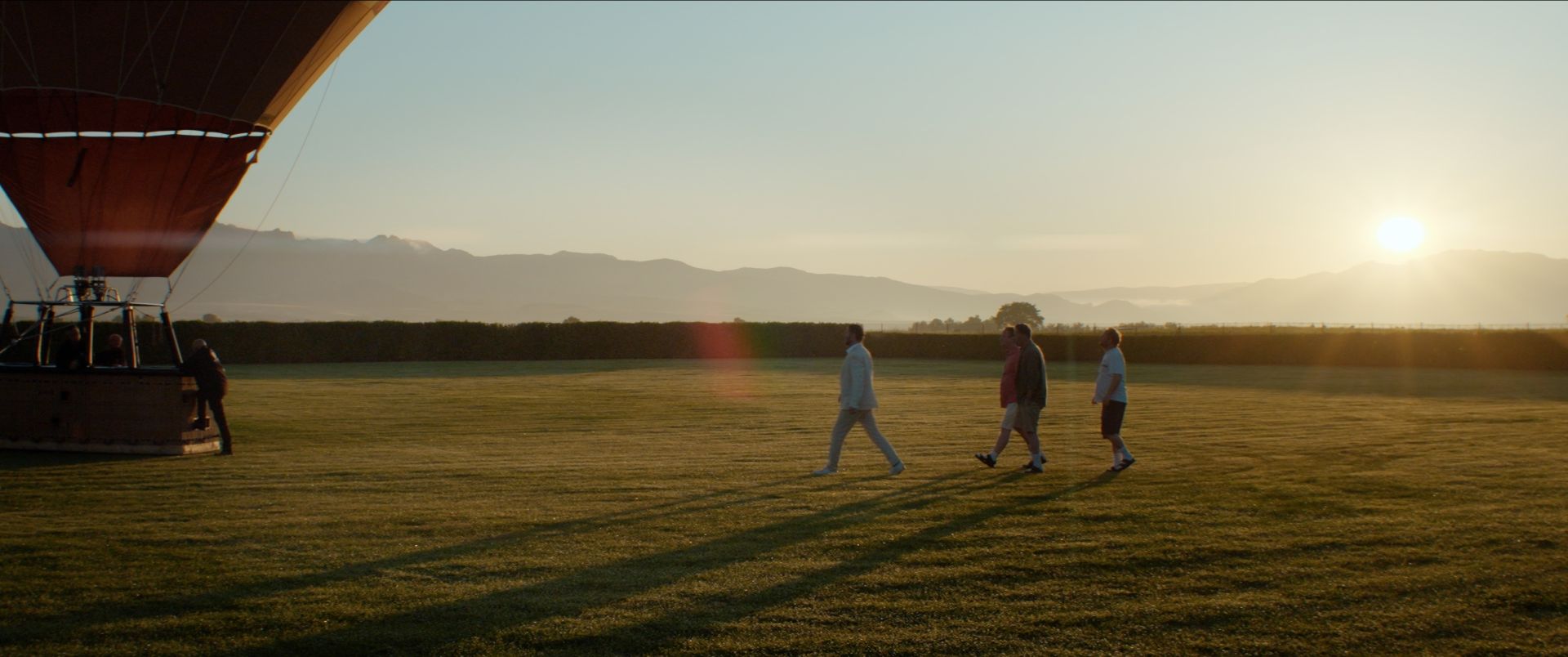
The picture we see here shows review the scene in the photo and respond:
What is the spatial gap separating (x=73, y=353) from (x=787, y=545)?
12580mm

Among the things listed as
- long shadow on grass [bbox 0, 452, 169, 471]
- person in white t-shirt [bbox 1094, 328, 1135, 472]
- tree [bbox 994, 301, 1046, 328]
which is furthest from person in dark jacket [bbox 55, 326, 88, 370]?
tree [bbox 994, 301, 1046, 328]

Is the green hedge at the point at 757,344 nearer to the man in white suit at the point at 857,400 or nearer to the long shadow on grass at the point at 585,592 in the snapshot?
the man in white suit at the point at 857,400

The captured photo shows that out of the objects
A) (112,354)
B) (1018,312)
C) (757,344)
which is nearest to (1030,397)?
(112,354)

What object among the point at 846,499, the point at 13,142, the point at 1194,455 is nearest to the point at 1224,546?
the point at 846,499

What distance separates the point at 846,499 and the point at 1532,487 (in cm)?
697

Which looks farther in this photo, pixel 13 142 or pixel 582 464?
pixel 13 142

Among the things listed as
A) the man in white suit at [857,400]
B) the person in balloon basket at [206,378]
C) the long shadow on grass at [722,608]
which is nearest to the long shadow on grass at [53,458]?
the person in balloon basket at [206,378]

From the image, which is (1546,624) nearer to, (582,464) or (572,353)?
(582,464)

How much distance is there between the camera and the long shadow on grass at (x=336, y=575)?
638cm

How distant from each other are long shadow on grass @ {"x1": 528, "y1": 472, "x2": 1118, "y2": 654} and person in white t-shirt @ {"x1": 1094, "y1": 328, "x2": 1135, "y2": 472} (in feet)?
14.2

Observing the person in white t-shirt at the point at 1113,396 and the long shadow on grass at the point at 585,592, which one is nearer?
the long shadow on grass at the point at 585,592

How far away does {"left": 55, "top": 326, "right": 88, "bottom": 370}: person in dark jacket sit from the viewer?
1575 centimetres

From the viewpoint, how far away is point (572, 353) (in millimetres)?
53500

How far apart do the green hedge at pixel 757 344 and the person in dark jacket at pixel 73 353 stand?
26.6m
